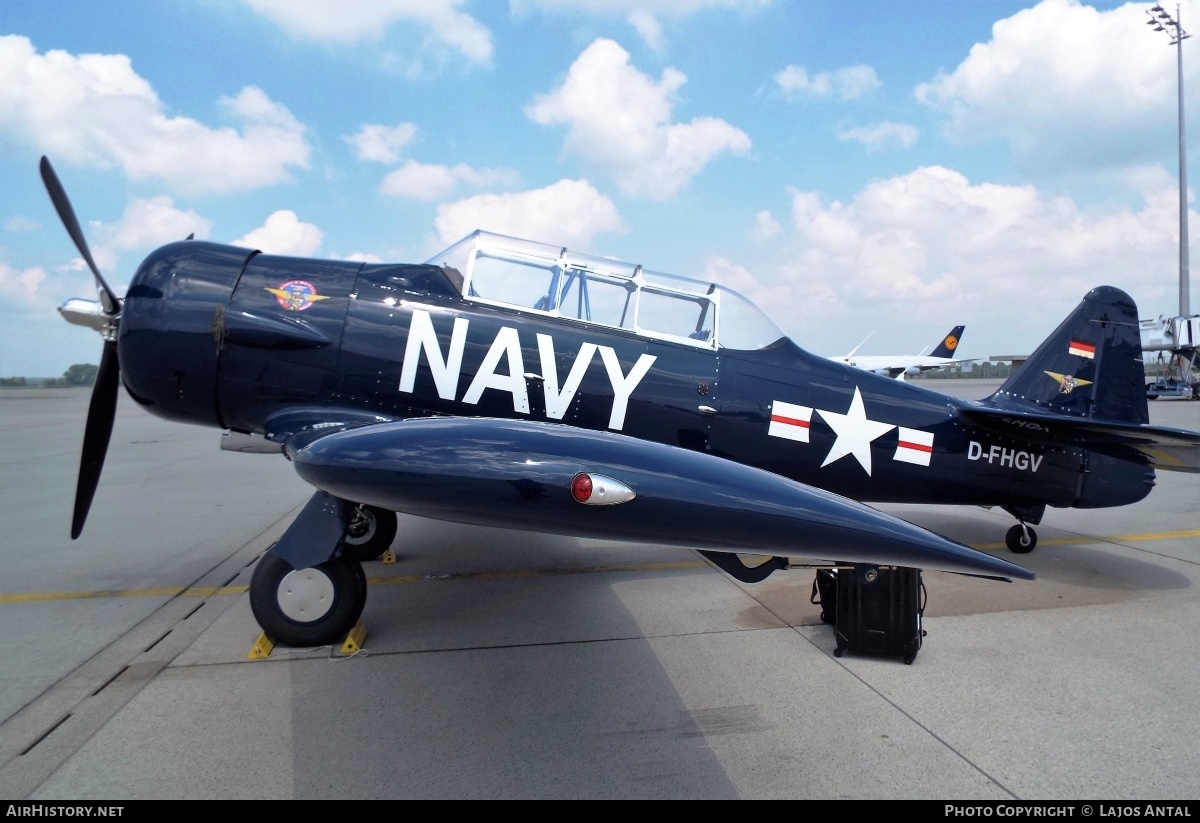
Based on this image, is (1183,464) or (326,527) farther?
(1183,464)

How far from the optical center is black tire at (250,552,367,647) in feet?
12.4

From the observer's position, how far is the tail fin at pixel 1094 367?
236 inches

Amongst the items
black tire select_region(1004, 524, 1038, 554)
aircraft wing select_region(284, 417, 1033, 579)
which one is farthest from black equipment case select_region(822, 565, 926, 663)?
black tire select_region(1004, 524, 1038, 554)

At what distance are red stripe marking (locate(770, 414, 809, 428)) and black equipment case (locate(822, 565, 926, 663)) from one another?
1.33m

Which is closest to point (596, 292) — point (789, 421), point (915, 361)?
point (789, 421)

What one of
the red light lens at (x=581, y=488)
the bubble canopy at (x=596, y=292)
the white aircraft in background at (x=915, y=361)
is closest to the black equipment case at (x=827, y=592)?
the bubble canopy at (x=596, y=292)

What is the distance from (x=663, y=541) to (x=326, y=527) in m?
2.27

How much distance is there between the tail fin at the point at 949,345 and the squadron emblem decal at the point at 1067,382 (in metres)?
30.1

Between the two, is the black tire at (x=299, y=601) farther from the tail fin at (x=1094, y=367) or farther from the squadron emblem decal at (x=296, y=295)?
the tail fin at (x=1094, y=367)

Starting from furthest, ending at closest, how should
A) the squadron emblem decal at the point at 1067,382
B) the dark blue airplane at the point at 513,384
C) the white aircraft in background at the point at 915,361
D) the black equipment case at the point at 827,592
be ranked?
the white aircraft in background at the point at 915,361
the squadron emblem decal at the point at 1067,382
the dark blue airplane at the point at 513,384
the black equipment case at the point at 827,592

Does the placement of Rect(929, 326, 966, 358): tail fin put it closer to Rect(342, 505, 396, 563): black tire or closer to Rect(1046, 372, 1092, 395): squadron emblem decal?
Rect(1046, 372, 1092, 395): squadron emblem decal

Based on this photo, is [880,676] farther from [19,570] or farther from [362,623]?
[19,570]

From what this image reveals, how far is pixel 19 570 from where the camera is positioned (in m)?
5.49
